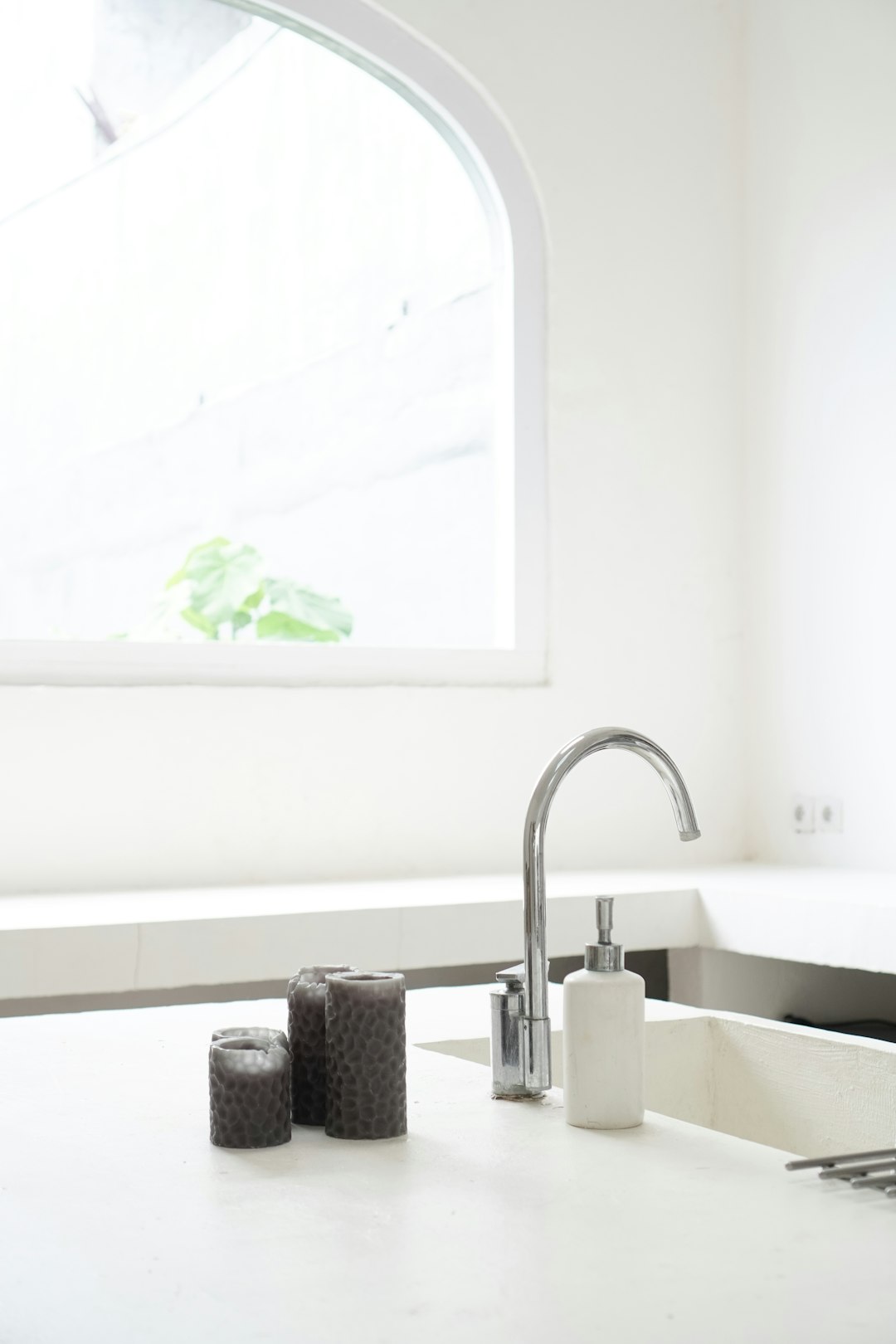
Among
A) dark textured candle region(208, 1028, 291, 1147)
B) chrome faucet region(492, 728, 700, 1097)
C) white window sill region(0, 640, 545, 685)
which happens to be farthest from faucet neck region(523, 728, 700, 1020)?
white window sill region(0, 640, 545, 685)

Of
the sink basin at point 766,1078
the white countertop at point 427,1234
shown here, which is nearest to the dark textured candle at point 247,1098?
the white countertop at point 427,1234

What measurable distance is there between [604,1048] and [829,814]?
2603mm

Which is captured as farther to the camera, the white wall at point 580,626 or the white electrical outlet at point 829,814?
the white electrical outlet at point 829,814

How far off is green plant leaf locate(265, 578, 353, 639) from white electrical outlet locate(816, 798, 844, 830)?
4.11 feet

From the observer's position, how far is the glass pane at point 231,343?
3.28 meters

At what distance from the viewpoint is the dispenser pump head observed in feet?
3.87

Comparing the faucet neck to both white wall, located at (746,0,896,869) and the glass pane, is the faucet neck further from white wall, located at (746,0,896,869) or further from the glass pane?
white wall, located at (746,0,896,869)

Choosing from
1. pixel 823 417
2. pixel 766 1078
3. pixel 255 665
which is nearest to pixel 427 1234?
pixel 766 1078

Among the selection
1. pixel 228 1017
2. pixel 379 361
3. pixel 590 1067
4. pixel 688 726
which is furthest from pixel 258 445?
pixel 590 1067

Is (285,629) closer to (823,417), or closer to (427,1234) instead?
(823,417)

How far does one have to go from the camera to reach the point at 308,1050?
1.19m

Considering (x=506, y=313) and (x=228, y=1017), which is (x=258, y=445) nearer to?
(x=506, y=313)

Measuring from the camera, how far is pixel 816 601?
144 inches

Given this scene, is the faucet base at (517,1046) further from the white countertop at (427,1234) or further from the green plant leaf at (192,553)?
the green plant leaf at (192,553)
